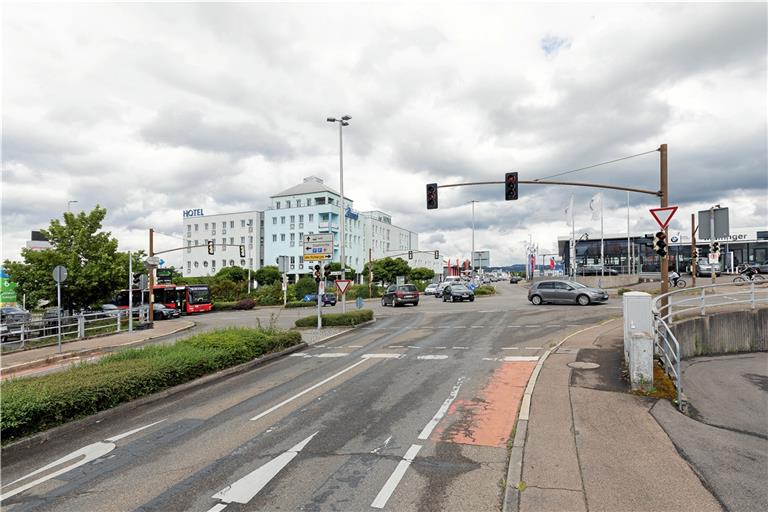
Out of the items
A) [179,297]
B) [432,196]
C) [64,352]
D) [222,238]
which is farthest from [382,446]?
[222,238]

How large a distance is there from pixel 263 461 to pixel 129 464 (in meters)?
1.78

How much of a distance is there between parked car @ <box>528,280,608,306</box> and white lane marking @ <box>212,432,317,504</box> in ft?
83.8

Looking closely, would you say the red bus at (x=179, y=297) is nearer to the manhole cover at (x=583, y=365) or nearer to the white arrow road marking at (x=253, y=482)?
the manhole cover at (x=583, y=365)

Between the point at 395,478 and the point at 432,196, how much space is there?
57.9ft

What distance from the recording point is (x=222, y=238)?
9250cm

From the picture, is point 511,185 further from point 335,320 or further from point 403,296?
point 403,296

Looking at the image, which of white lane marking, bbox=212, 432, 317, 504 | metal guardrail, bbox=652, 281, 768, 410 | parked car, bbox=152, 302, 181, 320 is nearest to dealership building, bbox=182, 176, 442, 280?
parked car, bbox=152, 302, 181, 320

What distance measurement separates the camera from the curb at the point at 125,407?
662 cm

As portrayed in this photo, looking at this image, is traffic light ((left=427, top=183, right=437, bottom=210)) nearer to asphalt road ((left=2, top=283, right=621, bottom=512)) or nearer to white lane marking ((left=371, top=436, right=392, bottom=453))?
asphalt road ((left=2, top=283, right=621, bottom=512))

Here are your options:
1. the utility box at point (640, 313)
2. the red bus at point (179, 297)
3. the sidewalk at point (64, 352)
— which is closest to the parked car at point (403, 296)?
the sidewalk at point (64, 352)

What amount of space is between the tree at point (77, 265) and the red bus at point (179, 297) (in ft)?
50.2

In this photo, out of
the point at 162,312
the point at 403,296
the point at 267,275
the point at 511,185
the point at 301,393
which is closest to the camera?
the point at 301,393

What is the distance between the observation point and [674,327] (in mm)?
13500

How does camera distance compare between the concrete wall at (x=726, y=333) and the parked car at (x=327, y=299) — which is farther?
the parked car at (x=327, y=299)
